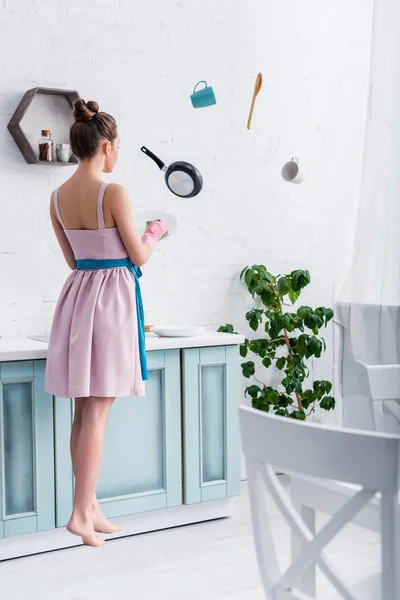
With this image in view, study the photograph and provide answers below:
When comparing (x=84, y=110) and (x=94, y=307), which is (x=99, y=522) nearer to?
(x=94, y=307)

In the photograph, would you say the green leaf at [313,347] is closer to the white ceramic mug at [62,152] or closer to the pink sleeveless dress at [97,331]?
the pink sleeveless dress at [97,331]

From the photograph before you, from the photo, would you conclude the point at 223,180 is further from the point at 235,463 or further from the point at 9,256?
the point at 235,463

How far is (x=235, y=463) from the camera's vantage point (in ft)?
11.6

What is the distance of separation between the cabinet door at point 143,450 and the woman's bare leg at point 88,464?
0.15m

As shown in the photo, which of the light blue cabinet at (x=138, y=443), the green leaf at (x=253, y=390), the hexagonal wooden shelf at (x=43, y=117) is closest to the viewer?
the light blue cabinet at (x=138, y=443)

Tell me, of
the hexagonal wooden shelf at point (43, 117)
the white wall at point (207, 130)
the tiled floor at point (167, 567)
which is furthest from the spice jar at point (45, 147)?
A: the tiled floor at point (167, 567)

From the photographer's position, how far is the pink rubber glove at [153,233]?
3.15 metres

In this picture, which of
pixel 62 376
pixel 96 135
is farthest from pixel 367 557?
pixel 96 135

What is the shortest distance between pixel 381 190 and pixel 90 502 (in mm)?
1612

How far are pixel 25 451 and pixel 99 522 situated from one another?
41 cm

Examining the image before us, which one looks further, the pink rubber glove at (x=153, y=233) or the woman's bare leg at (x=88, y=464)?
the pink rubber glove at (x=153, y=233)

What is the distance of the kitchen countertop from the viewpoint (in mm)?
3002

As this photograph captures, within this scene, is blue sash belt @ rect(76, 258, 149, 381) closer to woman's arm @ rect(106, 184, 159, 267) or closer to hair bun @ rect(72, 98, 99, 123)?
woman's arm @ rect(106, 184, 159, 267)

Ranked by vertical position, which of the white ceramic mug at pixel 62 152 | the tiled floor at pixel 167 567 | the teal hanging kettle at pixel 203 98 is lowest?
the tiled floor at pixel 167 567
